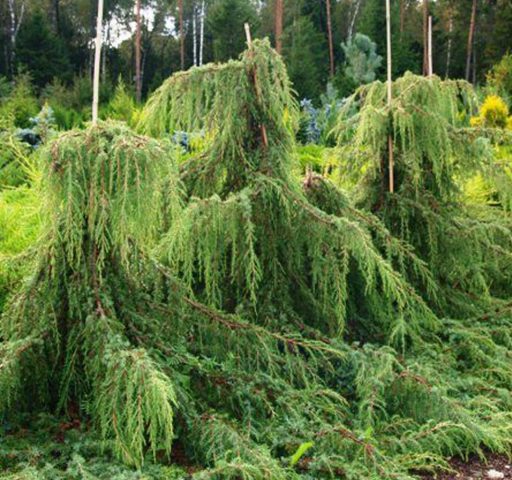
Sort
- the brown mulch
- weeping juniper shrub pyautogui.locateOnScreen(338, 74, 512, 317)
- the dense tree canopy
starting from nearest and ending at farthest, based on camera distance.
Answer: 1. the brown mulch
2. weeping juniper shrub pyautogui.locateOnScreen(338, 74, 512, 317)
3. the dense tree canopy

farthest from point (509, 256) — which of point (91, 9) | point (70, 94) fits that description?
point (91, 9)

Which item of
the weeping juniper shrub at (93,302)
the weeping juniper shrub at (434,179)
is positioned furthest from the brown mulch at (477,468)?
the weeping juniper shrub at (434,179)

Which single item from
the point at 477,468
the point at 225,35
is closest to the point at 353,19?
the point at 225,35

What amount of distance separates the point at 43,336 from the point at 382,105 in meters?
3.07

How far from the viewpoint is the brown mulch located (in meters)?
3.01

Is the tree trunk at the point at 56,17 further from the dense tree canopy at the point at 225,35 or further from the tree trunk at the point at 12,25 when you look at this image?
the tree trunk at the point at 12,25

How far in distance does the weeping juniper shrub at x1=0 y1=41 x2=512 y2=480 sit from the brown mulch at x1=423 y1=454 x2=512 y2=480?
0.05 meters

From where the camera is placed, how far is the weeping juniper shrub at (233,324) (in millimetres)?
2658

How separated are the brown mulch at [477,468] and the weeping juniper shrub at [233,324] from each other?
0.05 metres

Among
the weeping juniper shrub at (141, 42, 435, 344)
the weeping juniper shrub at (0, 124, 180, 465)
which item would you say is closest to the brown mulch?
the weeping juniper shrub at (141, 42, 435, 344)

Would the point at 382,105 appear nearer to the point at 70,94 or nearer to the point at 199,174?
the point at 199,174

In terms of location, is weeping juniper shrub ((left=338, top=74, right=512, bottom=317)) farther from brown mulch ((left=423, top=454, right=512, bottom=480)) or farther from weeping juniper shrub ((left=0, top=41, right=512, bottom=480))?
brown mulch ((left=423, top=454, right=512, bottom=480))

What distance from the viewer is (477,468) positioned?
311cm

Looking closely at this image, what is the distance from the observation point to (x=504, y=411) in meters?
3.48
